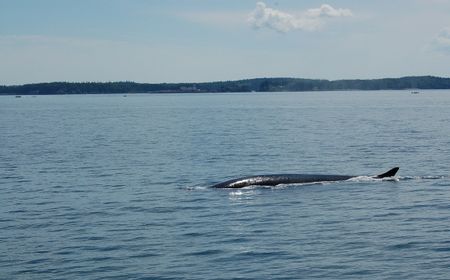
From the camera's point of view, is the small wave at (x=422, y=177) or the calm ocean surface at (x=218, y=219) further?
the small wave at (x=422, y=177)

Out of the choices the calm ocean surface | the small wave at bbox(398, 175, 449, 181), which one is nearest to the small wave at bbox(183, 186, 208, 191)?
the calm ocean surface

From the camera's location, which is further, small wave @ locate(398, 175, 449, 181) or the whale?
small wave @ locate(398, 175, 449, 181)

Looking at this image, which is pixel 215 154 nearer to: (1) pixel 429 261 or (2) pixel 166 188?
(2) pixel 166 188

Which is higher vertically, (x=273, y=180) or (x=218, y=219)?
(x=273, y=180)

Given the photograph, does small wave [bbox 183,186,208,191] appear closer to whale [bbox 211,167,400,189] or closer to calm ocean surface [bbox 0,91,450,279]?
calm ocean surface [bbox 0,91,450,279]

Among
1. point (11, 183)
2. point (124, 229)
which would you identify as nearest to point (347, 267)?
point (124, 229)

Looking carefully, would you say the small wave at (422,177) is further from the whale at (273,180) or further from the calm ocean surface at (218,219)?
the whale at (273,180)

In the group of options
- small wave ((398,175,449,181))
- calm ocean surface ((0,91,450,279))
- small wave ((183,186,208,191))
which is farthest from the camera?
small wave ((398,175,449,181))

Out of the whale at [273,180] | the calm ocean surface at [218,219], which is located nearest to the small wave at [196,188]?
the calm ocean surface at [218,219]

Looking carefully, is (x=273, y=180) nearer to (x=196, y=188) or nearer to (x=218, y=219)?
(x=196, y=188)

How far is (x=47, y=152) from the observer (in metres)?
60.9

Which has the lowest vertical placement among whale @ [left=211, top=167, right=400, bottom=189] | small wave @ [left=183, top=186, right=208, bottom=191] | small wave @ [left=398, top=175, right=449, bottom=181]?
small wave @ [left=183, top=186, right=208, bottom=191]

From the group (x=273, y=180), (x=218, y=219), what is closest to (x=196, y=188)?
(x=273, y=180)

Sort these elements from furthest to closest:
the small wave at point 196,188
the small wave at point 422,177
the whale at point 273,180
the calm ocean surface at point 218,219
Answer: the small wave at point 422,177 → the small wave at point 196,188 → the whale at point 273,180 → the calm ocean surface at point 218,219
